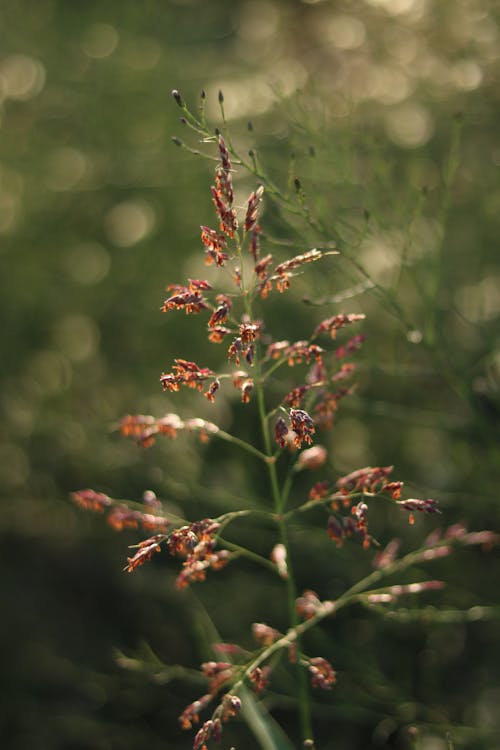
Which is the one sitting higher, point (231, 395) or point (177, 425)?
point (177, 425)

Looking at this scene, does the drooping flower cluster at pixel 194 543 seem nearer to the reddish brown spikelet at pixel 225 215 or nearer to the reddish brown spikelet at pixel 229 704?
the reddish brown spikelet at pixel 229 704

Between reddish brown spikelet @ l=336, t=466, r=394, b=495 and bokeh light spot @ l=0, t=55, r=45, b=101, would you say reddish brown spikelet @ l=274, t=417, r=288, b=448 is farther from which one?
bokeh light spot @ l=0, t=55, r=45, b=101

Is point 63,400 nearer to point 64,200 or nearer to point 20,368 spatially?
point 20,368

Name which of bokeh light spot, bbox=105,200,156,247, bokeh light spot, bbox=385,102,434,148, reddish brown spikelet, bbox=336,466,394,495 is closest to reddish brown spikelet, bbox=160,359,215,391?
reddish brown spikelet, bbox=336,466,394,495

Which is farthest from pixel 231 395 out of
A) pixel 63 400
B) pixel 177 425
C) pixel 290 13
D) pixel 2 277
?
pixel 290 13

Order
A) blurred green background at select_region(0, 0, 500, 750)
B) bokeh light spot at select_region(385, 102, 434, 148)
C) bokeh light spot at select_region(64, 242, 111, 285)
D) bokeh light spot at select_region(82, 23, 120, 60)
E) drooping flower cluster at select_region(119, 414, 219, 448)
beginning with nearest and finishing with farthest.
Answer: drooping flower cluster at select_region(119, 414, 219, 448) < blurred green background at select_region(0, 0, 500, 750) < bokeh light spot at select_region(385, 102, 434, 148) < bokeh light spot at select_region(64, 242, 111, 285) < bokeh light spot at select_region(82, 23, 120, 60)

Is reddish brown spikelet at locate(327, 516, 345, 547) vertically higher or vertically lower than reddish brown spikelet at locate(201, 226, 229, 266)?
lower

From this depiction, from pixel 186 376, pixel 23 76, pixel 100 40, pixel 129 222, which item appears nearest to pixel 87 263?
pixel 129 222

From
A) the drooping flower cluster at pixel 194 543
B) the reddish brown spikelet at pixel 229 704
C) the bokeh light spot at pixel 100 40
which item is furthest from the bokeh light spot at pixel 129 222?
the reddish brown spikelet at pixel 229 704

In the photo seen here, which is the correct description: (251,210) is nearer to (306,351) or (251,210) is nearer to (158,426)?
(306,351)
